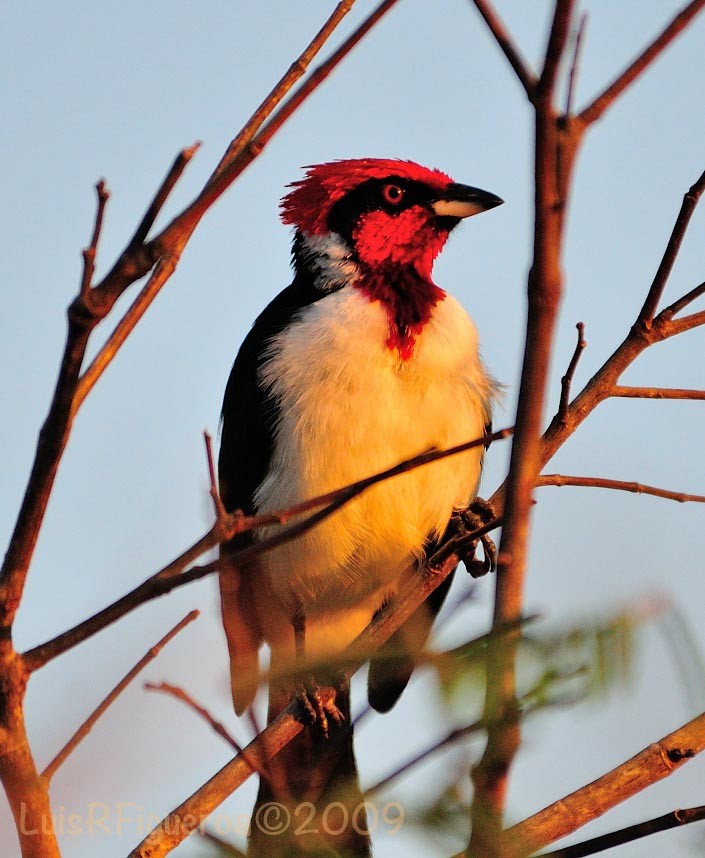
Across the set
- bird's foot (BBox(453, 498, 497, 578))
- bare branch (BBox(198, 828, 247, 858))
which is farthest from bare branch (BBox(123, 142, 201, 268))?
bird's foot (BBox(453, 498, 497, 578))

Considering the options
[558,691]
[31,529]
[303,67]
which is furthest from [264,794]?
[558,691]

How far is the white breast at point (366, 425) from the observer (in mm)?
4754

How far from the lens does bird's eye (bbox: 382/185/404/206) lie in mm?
5613

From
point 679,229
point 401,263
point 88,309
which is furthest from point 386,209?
point 88,309

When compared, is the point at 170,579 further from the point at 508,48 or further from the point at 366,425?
the point at 366,425

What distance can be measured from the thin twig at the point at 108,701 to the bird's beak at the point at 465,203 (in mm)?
3170

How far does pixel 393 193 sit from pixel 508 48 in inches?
143

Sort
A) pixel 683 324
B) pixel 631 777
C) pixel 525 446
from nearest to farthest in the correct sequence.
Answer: pixel 525 446 < pixel 631 777 < pixel 683 324

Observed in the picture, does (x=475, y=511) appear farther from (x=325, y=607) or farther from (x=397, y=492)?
(x=325, y=607)

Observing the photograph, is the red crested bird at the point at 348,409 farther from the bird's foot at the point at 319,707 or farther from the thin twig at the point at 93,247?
the thin twig at the point at 93,247

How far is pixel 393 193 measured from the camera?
5625mm

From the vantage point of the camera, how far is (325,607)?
5535 mm

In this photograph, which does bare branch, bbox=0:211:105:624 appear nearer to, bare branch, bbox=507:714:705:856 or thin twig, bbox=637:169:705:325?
bare branch, bbox=507:714:705:856

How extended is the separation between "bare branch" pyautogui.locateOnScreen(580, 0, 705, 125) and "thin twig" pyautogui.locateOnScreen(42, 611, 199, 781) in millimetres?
1543
